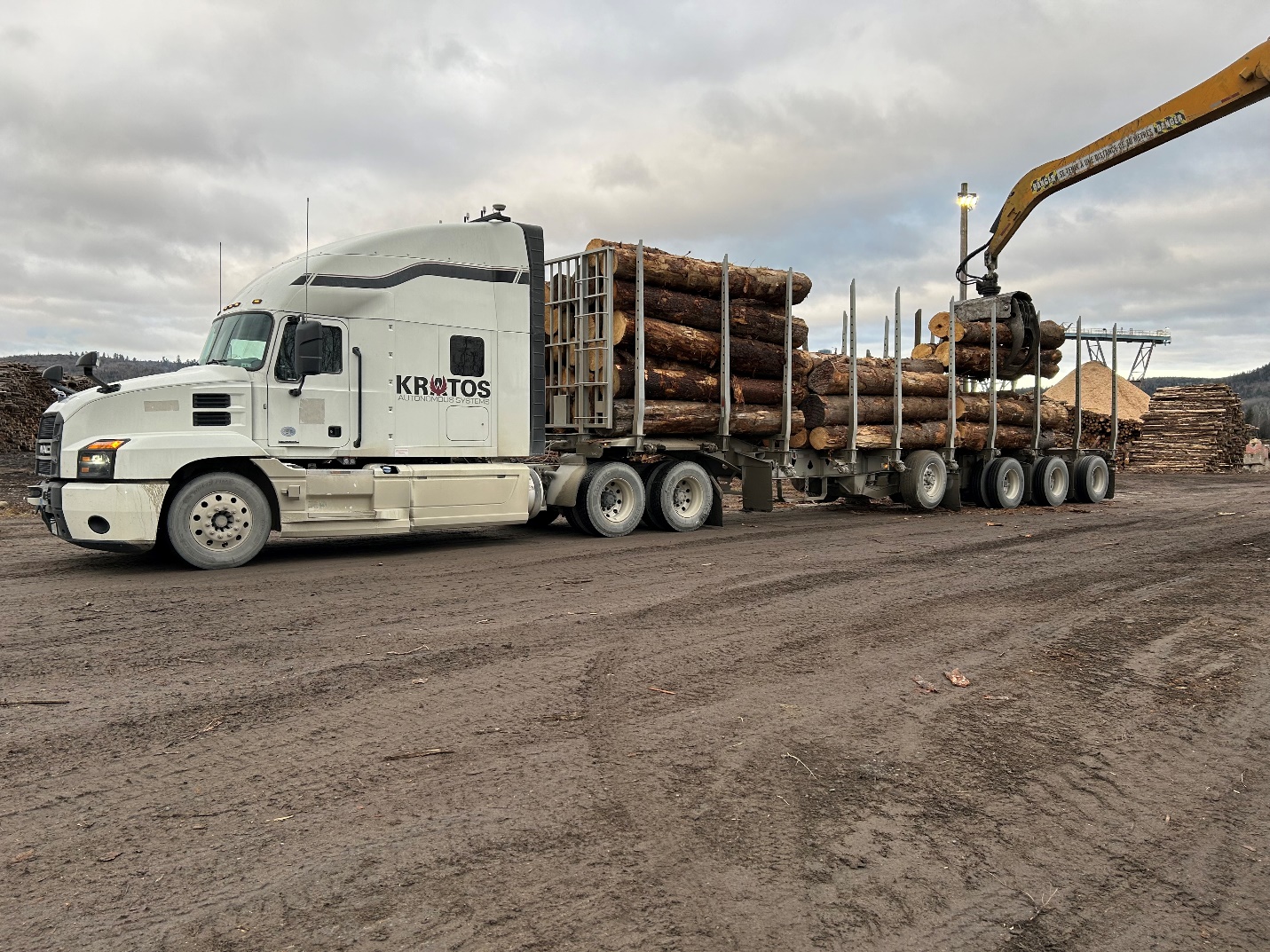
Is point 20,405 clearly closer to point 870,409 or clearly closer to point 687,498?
point 687,498

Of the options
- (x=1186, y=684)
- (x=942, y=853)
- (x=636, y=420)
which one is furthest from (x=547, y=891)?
(x=636, y=420)

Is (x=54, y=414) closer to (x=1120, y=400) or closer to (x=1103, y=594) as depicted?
(x=1103, y=594)

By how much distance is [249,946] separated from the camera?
2715mm

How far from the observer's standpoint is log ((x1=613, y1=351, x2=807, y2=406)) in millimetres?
13016

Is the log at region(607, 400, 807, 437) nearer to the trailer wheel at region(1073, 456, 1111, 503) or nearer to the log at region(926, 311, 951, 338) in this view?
the log at region(926, 311, 951, 338)

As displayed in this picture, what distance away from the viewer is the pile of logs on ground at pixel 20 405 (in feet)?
74.4

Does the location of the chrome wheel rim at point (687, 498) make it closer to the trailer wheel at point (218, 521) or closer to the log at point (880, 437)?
the log at point (880, 437)

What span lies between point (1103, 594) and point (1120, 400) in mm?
36498

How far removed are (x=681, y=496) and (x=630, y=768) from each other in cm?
978

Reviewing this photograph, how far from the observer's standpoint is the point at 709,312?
548 inches

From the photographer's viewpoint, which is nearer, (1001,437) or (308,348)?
(308,348)

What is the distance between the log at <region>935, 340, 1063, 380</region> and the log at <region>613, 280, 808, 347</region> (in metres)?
4.69

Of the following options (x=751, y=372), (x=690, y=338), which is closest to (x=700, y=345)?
(x=690, y=338)

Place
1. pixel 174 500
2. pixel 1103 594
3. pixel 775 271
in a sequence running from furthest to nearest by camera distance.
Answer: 1. pixel 775 271
2. pixel 174 500
3. pixel 1103 594
